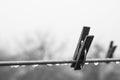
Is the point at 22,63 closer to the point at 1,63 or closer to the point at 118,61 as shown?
the point at 1,63

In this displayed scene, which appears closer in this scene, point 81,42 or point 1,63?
point 1,63

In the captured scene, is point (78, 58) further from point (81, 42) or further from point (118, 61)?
point (118, 61)

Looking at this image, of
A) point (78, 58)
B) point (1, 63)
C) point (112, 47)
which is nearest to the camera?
point (1, 63)

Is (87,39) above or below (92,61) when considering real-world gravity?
above

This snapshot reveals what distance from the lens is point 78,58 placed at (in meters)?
6.11

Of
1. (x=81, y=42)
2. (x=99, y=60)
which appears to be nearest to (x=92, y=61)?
(x=99, y=60)

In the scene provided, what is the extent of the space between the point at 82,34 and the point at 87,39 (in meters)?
0.33

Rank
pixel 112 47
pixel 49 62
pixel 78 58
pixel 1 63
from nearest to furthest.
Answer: pixel 1 63 < pixel 49 62 < pixel 78 58 < pixel 112 47

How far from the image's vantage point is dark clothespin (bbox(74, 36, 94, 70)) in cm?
571

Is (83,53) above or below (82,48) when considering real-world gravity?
below

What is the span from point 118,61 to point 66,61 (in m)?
1.63

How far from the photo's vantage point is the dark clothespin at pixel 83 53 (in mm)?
5711

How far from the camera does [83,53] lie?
6.02 metres

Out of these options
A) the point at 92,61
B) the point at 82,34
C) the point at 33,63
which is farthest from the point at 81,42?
the point at 33,63
